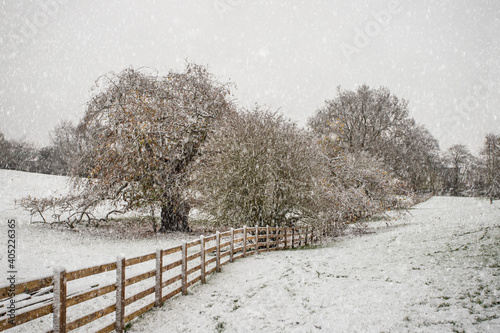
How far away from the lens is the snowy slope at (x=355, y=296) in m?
5.06

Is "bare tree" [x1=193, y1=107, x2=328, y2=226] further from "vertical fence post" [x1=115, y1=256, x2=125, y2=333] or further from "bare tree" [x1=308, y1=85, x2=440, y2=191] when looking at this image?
"bare tree" [x1=308, y1=85, x2=440, y2=191]

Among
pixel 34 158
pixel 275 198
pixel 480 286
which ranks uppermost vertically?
pixel 34 158

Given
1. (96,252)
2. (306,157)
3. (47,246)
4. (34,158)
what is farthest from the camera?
(34,158)

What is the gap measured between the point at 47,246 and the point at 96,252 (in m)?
2.76

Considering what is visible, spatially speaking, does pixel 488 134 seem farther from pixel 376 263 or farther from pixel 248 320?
pixel 248 320

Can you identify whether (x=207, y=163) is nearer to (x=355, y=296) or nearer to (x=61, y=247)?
(x=61, y=247)

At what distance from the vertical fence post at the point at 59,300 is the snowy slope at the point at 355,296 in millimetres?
1672

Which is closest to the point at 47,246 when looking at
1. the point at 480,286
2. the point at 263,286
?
the point at 263,286

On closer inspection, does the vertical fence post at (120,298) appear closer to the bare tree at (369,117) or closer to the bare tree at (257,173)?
the bare tree at (257,173)

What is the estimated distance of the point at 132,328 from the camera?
5.21 meters

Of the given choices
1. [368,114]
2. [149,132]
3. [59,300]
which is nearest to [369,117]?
[368,114]

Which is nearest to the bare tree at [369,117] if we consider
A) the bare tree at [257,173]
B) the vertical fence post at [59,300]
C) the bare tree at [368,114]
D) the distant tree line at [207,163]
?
the bare tree at [368,114]

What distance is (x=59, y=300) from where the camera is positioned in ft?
12.4

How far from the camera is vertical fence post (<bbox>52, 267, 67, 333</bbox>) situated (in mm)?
3770
